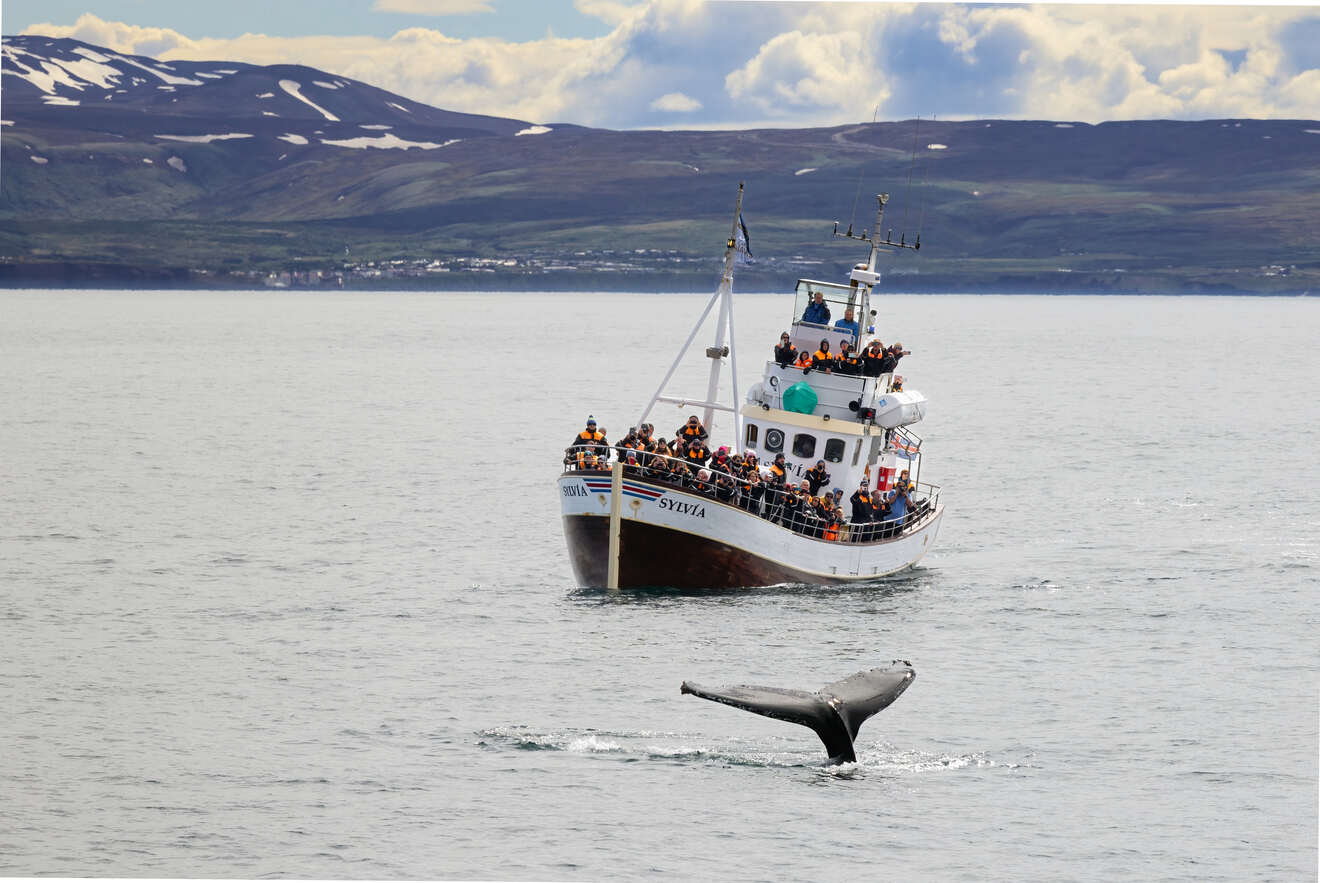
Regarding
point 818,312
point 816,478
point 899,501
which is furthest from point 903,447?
point 816,478

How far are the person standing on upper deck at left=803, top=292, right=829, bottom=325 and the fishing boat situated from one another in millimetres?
56

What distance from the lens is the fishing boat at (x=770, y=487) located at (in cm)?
5078

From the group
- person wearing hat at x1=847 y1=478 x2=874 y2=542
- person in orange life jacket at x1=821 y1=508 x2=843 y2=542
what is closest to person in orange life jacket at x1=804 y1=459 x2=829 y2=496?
person wearing hat at x1=847 y1=478 x2=874 y2=542

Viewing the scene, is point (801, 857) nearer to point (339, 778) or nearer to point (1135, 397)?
point (339, 778)

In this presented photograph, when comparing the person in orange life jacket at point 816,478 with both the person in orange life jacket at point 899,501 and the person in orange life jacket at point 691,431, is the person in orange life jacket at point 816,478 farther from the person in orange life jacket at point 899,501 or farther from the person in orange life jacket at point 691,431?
the person in orange life jacket at point 691,431

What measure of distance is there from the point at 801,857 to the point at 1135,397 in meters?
125

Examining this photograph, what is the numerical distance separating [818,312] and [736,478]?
975cm

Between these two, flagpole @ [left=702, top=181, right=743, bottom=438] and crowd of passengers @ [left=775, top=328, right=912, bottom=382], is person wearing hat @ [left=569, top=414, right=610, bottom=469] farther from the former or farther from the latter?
crowd of passengers @ [left=775, top=328, right=912, bottom=382]

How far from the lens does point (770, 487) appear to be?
5169 centimetres

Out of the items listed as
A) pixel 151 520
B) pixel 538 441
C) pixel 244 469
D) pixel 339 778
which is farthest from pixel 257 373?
pixel 339 778

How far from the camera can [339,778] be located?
1409 inches

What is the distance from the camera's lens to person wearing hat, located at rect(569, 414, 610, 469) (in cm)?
5147

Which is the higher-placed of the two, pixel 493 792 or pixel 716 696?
pixel 716 696

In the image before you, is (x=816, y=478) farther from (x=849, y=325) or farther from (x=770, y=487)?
(x=849, y=325)
